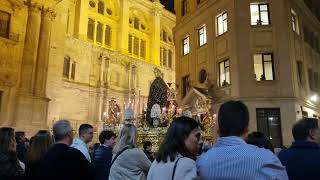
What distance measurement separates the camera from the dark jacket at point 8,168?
484 centimetres

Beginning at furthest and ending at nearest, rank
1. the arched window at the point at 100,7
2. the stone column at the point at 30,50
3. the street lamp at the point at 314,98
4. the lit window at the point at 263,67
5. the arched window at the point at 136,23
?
the arched window at the point at 136,23 < the arched window at the point at 100,7 < the stone column at the point at 30,50 < the street lamp at the point at 314,98 < the lit window at the point at 263,67

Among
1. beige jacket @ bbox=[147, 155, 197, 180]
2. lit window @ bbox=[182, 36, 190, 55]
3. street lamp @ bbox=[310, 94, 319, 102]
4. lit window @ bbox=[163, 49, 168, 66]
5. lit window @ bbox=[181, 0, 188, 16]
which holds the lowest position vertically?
beige jacket @ bbox=[147, 155, 197, 180]

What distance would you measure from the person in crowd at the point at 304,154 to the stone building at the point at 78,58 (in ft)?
44.5

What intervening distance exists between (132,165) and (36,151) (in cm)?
170

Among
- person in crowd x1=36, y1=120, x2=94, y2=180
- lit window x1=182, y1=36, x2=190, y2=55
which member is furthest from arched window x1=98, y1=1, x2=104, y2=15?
person in crowd x1=36, y1=120, x2=94, y2=180

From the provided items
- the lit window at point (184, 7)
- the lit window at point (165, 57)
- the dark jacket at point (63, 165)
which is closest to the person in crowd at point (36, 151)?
the dark jacket at point (63, 165)

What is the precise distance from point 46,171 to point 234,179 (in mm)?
2431

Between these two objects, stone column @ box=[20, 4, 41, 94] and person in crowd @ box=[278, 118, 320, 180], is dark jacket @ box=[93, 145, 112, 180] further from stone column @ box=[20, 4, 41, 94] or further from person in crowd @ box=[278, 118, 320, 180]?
stone column @ box=[20, 4, 41, 94]

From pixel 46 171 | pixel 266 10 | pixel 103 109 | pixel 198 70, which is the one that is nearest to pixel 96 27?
pixel 103 109

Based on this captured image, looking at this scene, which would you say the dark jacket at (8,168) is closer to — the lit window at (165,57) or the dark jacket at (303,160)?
the dark jacket at (303,160)

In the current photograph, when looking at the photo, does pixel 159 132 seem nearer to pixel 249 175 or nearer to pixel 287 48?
pixel 249 175

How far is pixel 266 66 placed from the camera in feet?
63.9

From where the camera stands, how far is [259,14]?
2028cm

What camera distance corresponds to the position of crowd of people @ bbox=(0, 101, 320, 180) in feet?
7.75
